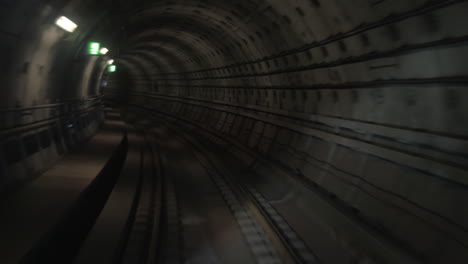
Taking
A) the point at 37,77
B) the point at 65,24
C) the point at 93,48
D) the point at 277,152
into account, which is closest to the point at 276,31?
the point at 277,152

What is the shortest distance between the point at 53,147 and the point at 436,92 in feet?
30.6

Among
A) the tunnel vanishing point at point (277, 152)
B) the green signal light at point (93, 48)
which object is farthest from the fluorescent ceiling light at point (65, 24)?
the green signal light at point (93, 48)

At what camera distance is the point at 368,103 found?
754 cm

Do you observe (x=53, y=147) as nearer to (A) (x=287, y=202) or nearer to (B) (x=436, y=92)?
(A) (x=287, y=202)

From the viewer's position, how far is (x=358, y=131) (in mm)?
7711

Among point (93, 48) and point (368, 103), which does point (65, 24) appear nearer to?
point (93, 48)

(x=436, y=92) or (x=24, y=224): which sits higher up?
(x=436, y=92)

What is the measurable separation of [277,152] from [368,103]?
4.95m

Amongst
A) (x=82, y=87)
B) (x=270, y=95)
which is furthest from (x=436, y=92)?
(x=82, y=87)

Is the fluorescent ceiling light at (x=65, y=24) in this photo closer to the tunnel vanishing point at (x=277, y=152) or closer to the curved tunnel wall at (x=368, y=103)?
the tunnel vanishing point at (x=277, y=152)

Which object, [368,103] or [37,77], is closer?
[368,103]

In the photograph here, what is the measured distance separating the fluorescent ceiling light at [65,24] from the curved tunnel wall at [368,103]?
486 centimetres

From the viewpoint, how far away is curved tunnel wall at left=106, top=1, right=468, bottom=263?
5.37 metres

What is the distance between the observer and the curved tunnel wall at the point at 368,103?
5.37 metres
